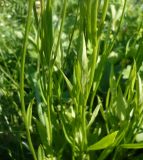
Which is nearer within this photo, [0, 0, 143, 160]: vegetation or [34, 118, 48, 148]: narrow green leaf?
[0, 0, 143, 160]: vegetation

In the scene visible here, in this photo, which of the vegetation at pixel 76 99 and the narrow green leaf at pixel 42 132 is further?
the narrow green leaf at pixel 42 132

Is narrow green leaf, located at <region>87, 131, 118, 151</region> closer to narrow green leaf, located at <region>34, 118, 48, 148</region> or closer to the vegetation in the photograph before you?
the vegetation

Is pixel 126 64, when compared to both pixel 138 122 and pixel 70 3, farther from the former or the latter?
pixel 70 3

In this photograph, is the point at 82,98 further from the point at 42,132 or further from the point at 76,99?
the point at 42,132

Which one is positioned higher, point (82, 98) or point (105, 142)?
point (82, 98)

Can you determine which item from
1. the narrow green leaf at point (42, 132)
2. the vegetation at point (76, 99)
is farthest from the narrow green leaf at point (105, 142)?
the narrow green leaf at point (42, 132)

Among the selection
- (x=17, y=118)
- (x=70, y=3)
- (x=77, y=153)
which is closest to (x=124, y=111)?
(x=77, y=153)

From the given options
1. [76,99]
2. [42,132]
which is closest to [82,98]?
[76,99]

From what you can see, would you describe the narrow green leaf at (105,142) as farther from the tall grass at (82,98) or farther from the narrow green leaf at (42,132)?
the narrow green leaf at (42,132)

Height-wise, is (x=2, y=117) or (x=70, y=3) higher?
(x=70, y=3)

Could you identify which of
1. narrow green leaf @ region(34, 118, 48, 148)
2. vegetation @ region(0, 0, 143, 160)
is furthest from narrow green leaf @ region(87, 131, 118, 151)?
narrow green leaf @ region(34, 118, 48, 148)

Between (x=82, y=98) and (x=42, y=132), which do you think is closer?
(x=82, y=98)
